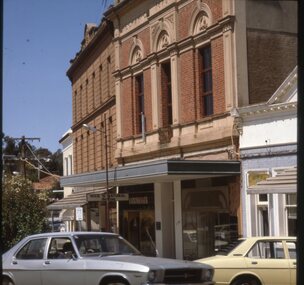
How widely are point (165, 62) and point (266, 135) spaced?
316 inches

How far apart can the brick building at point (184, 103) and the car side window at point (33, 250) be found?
9.67 meters

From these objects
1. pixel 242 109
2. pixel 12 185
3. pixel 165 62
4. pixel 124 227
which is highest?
pixel 165 62

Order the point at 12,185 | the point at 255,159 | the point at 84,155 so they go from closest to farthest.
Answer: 1. the point at 255,159
2. the point at 12,185
3. the point at 84,155

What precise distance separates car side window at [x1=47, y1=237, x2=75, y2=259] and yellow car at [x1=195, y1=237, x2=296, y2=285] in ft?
9.55

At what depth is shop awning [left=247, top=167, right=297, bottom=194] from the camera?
60.7 ft

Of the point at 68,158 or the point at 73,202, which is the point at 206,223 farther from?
the point at 68,158

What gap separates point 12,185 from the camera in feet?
106

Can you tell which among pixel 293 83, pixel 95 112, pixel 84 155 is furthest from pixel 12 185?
pixel 293 83

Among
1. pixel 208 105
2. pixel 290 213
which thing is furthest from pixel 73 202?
pixel 290 213

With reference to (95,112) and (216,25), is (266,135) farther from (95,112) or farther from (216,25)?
(95,112)

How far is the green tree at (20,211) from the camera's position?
101 feet

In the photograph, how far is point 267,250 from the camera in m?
14.0

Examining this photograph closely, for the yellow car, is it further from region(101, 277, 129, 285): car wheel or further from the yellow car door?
region(101, 277, 129, 285): car wheel

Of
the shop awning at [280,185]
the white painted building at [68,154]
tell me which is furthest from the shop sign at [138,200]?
the white painted building at [68,154]
